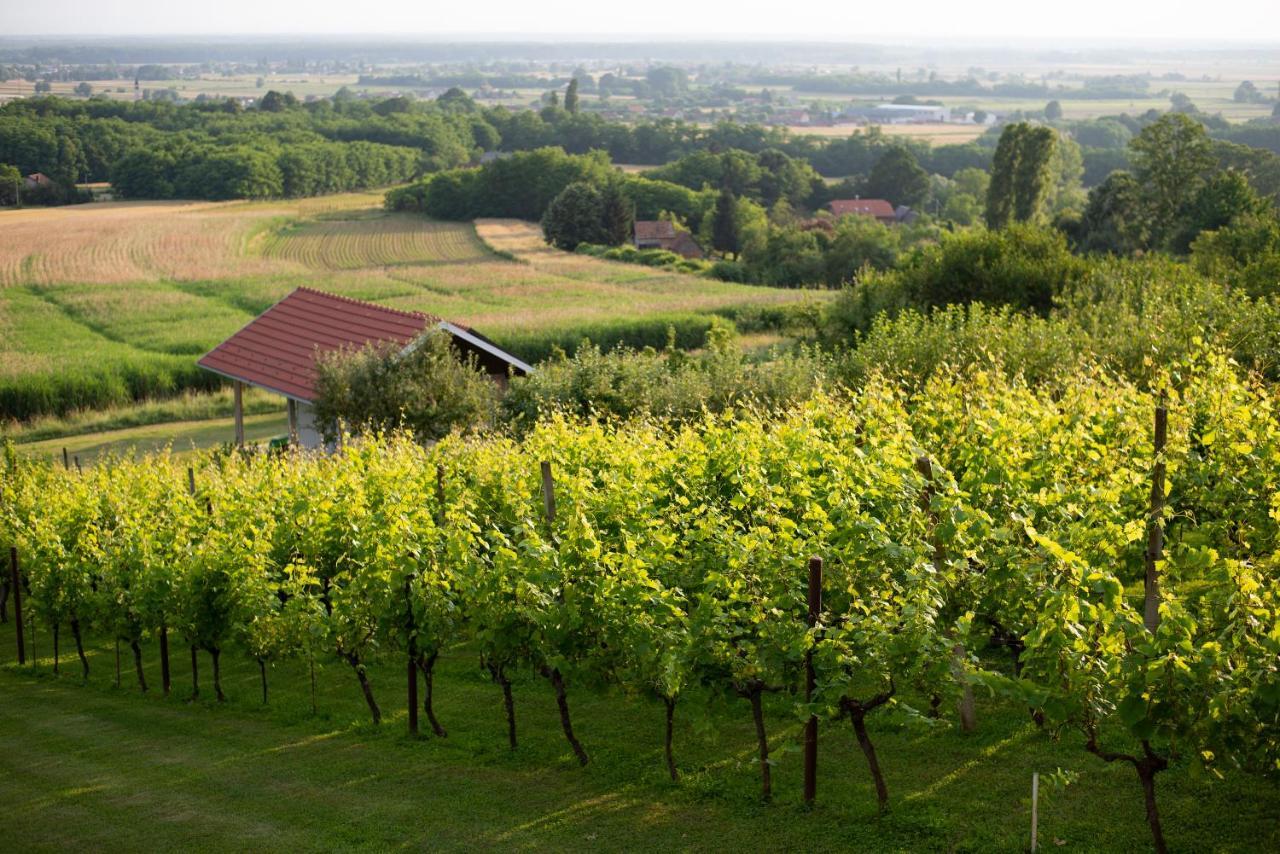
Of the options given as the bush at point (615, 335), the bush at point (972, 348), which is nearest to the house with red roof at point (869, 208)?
the bush at point (615, 335)

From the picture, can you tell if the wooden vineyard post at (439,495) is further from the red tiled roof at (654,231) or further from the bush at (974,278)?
the red tiled roof at (654,231)

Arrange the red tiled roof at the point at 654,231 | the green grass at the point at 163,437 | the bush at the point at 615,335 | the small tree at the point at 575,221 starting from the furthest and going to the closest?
the red tiled roof at the point at 654,231 → the small tree at the point at 575,221 → the bush at the point at 615,335 → the green grass at the point at 163,437

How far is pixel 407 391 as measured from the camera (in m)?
25.1

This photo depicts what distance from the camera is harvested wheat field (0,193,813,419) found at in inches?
1768

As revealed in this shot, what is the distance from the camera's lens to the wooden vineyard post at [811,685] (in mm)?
10242

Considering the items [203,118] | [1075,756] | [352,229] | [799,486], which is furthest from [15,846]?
[203,118]

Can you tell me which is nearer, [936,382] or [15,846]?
[15,846]

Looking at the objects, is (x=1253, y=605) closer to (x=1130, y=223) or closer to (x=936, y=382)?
(x=936, y=382)

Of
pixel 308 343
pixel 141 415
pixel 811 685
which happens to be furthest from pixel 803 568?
pixel 141 415

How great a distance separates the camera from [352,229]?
90312 millimetres

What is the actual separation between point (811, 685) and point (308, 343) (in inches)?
837

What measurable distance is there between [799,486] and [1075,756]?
3.57 metres

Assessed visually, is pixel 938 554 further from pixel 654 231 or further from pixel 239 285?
pixel 654 231

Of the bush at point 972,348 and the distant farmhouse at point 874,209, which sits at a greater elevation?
the bush at point 972,348
